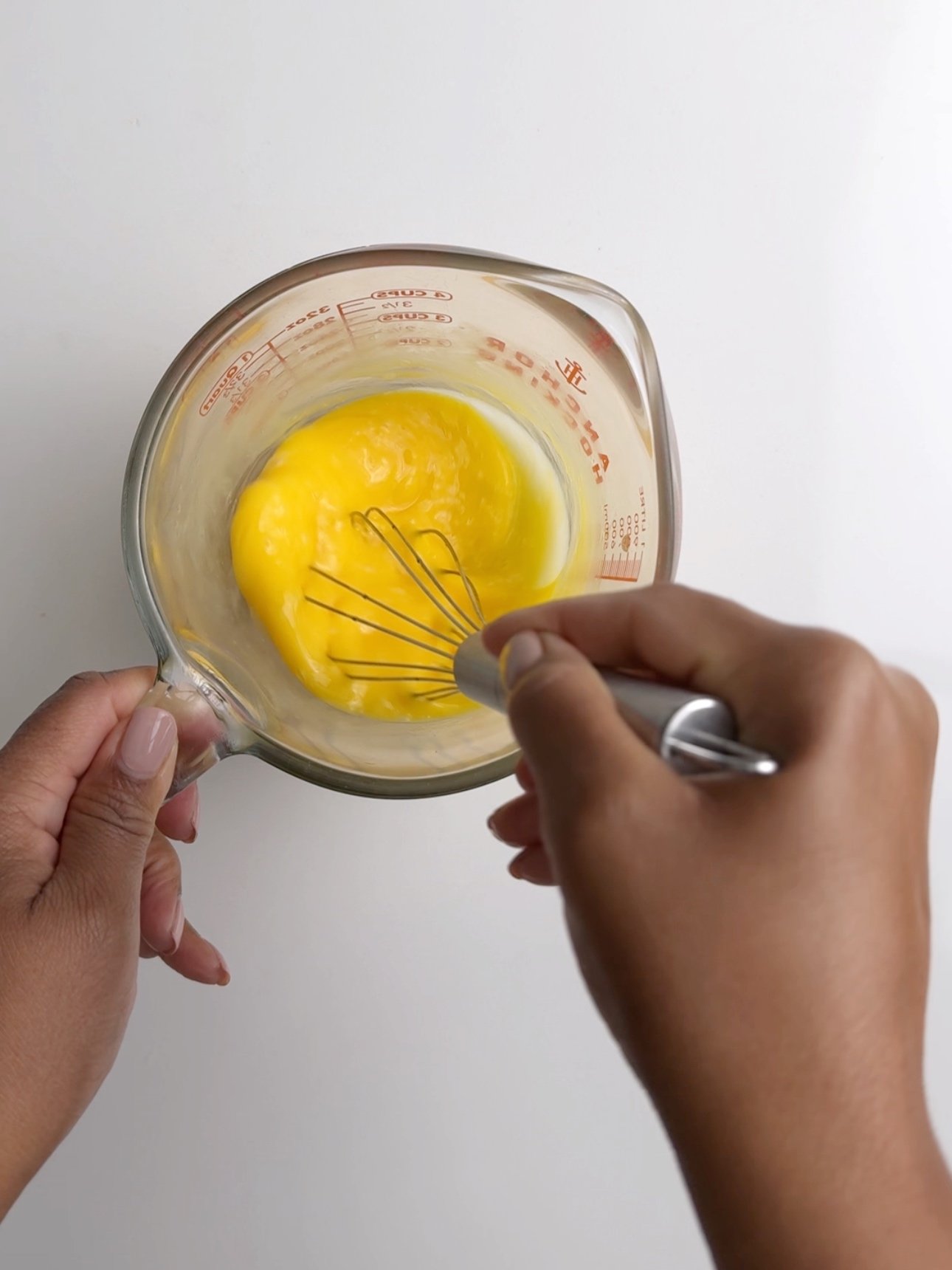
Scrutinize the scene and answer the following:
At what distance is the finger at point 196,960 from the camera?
71 cm

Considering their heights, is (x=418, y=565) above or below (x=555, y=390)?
below

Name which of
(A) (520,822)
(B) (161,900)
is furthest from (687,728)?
(B) (161,900)

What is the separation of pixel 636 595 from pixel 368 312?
34 centimetres

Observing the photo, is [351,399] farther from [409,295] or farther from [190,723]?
[190,723]

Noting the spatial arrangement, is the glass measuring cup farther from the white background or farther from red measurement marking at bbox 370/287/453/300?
the white background

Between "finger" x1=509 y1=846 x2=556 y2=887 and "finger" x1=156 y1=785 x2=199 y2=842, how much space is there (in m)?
0.25

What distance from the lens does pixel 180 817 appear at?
2.29 feet

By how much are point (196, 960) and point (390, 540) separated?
34 centimetres

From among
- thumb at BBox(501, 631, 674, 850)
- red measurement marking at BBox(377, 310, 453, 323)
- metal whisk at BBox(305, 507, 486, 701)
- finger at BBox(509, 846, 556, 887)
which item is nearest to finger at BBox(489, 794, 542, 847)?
finger at BBox(509, 846, 556, 887)

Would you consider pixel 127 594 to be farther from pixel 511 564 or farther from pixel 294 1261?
pixel 294 1261

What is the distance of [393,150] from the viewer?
0.74 m

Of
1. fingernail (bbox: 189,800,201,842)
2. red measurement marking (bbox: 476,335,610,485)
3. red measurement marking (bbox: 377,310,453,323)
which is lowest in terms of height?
fingernail (bbox: 189,800,201,842)

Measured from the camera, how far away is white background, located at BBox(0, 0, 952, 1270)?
73 cm

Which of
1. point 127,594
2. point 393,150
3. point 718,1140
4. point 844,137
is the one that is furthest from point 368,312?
point 718,1140
